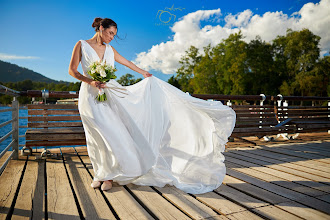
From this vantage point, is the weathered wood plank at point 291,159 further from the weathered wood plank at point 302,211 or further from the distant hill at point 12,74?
the distant hill at point 12,74

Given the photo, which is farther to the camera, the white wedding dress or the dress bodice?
the dress bodice

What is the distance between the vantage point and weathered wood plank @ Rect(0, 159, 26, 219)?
2152 mm

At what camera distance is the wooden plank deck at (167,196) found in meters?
2.03

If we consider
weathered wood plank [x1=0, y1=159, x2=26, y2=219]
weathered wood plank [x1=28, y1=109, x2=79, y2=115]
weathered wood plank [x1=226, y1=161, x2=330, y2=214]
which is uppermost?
weathered wood plank [x1=28, y1=109, x2=79, y2=115]

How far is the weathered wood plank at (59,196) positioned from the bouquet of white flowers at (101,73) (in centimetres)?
113

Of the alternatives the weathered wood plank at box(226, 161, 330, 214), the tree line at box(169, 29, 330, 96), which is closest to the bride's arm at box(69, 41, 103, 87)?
the weathered wood plank at box(226, 161, 330, 214)

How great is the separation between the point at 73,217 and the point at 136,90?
1.74 m

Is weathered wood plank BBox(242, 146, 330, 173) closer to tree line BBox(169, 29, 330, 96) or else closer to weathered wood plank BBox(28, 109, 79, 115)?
weathered wood plank BBox(28, 109, 79, 115)

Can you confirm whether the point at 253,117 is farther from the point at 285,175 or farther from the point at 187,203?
the point at 187,203

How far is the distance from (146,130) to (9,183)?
1808mm

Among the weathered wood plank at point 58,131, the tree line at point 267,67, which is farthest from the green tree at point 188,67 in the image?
the weathered wood plank at point 58,131

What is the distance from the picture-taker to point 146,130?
2990 millimetres

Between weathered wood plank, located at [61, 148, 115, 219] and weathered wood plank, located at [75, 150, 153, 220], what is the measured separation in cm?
8

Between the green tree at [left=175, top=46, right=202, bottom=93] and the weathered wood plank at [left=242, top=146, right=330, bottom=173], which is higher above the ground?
the green tree at [left=175, top=46, right=202, bottom=93]
